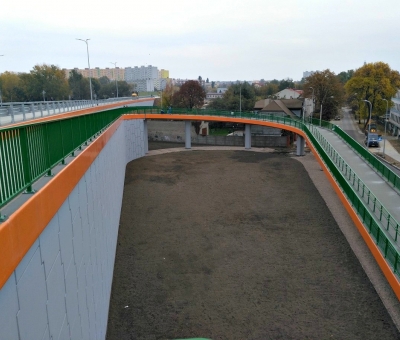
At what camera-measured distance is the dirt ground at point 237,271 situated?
1198 cm

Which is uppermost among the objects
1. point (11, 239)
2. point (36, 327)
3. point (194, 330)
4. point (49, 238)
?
point (11, 239)

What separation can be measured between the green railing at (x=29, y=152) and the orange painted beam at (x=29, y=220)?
20cm

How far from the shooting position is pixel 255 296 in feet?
44.8

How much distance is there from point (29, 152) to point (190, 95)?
69544 mm

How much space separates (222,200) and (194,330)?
559 inches

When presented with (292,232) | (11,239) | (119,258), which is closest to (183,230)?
(119,258)

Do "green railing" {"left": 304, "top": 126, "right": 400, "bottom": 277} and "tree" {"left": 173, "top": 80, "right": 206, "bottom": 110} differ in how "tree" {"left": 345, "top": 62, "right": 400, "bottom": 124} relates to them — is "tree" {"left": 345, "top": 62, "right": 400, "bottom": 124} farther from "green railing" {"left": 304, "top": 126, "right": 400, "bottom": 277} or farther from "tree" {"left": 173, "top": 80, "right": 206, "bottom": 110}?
"green railing" {"left": 304, "top": 126, "right": 400, "bottom": 277}

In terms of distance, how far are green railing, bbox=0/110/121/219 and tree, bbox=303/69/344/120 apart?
5730 centimetres

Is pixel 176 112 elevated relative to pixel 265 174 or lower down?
elevated

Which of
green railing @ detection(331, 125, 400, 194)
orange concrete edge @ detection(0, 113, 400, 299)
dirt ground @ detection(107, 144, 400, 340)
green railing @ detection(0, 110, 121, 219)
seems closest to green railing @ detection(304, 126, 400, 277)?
green railing @ detection(331, 125, 400, 194)

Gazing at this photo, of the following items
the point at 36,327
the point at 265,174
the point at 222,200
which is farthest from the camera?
the point at 265,174

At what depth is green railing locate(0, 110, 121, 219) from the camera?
4172 mm

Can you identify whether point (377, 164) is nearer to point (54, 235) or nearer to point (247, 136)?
point (54, 235)

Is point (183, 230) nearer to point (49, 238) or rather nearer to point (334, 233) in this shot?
point (334, 233)
